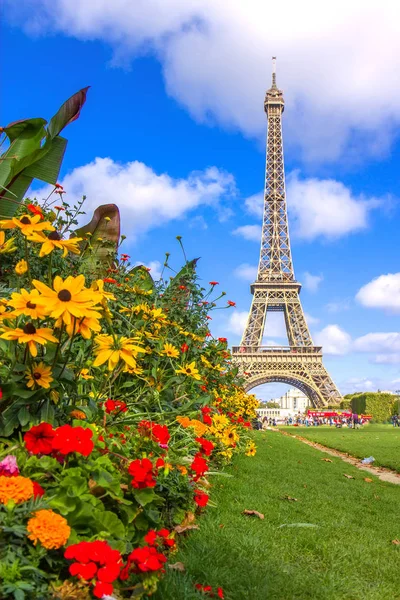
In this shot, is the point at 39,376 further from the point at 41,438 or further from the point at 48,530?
the point at 48,530

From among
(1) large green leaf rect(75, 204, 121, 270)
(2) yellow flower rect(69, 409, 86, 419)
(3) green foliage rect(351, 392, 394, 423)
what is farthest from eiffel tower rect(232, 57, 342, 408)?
(2) yellow flower rect(69, 409, 86, 419)

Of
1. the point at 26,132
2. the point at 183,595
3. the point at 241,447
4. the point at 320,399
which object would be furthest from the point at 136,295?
the point at 320,399

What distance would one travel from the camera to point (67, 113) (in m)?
5.15

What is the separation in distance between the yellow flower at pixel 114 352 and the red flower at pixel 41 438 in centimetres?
31

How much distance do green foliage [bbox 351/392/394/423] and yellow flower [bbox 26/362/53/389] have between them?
4565cm

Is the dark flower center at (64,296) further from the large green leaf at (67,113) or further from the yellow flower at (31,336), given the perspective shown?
the large green leaf at (67,113)

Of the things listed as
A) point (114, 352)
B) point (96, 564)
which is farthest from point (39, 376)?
point (96, 564)

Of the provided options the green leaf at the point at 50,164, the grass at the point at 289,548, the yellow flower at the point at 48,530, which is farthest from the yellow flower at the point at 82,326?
the green leaf at the point at 50,164

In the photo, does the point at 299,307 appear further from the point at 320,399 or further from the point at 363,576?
the point at 363,576

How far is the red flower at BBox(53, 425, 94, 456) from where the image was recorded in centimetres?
186

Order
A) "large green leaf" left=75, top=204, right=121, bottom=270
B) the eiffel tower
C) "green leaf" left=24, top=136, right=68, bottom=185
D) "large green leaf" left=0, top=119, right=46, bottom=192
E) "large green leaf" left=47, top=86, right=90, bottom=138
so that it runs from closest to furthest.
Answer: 1. "large green leaf" left=0, top=119, right=46, bottom=192
2. "large green leaf" left=47, top=86, right=90, bottom=138
3. "green leaf" left=24, top=136, right=68, bottom=185
4. "large green leaf" left=75, top=204, right=121, bottom=270
5. the eiffel tower

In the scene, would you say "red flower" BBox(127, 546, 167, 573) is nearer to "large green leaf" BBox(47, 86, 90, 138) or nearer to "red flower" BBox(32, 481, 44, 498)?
"red flower" BBox(32, 481, 44, 498)

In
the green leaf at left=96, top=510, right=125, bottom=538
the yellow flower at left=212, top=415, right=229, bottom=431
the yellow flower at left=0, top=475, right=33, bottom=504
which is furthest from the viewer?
the yellow flower at left=212, top=415, right=229, bottom=431

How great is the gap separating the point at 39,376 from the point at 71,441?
29 centimetres
